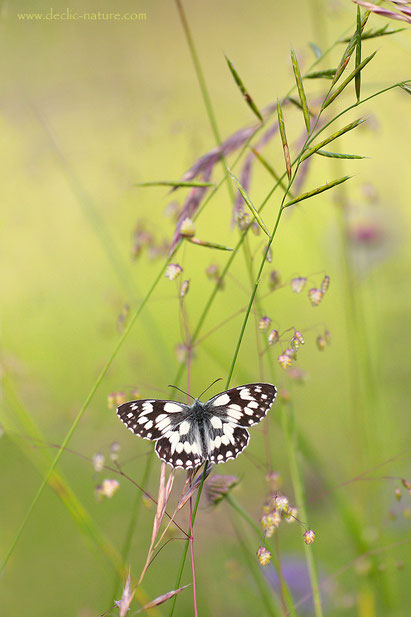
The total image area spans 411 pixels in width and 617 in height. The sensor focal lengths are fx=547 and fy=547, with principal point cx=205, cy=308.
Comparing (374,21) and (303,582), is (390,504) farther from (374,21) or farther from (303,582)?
(374,21)

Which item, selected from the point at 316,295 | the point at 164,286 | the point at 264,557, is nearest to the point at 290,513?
the point at 264,557

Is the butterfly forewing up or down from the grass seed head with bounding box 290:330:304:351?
down

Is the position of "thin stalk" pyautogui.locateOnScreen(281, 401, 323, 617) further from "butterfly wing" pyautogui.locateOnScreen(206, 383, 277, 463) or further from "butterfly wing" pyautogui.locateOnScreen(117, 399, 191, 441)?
"butterfly wing" pyautogui.locateOnScreen(117, 399, 191, 441)

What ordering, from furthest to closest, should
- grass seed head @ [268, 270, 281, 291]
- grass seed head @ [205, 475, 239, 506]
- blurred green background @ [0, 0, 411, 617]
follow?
blurred green background @ [0, 0, 411, 617], grass seed head @ [268, 270, 281, 291], grass seed head @ [205, 475, 239, 506]

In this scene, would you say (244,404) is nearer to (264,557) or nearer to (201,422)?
(201,422)

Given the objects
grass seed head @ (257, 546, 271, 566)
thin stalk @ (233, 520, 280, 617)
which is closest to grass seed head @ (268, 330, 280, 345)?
grass seed head @ (257, 546, 271, 566)

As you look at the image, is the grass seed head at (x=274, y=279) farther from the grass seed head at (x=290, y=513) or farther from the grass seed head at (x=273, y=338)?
the grass seed head at (x=290, y=513)

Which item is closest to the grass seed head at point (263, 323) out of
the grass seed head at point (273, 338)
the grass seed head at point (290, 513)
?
the grass seed head at point (273, 338)
